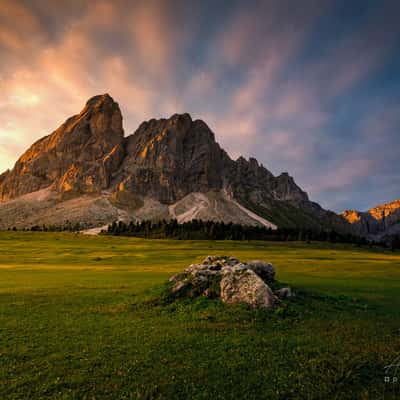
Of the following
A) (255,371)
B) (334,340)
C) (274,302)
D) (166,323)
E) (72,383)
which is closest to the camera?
A: (72,383)

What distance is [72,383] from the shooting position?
388 inches

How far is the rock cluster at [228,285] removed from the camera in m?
18.9

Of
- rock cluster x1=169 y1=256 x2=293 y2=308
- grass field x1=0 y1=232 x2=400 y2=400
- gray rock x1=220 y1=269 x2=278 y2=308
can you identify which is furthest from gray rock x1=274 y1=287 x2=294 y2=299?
gray rock x1=220 y1=269 x2=278 y2=308

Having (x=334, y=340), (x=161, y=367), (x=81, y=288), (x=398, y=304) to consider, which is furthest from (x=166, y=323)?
(x=398, y=304)

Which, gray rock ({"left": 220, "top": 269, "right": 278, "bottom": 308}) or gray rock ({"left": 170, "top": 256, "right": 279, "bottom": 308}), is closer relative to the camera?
gray rock ({"left": 220, "top": 269, "right": 278, "bottom": 308})

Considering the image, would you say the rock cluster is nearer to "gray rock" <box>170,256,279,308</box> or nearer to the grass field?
"gray rock" <box>170,256,279,308</box>

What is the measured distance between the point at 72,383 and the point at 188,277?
537 inches

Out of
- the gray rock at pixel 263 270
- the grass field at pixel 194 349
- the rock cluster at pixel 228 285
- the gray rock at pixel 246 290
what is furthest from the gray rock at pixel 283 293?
the gray rock at pixel 263 270

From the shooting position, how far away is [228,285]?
20188 millimetres

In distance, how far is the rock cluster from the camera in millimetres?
18859

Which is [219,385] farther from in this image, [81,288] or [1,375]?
[81,288]

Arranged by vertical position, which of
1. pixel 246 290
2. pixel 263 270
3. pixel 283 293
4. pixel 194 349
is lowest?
pixel 194 349

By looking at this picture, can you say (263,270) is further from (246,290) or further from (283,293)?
(246,290)

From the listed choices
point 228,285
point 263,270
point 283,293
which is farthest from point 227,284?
point 263,270
